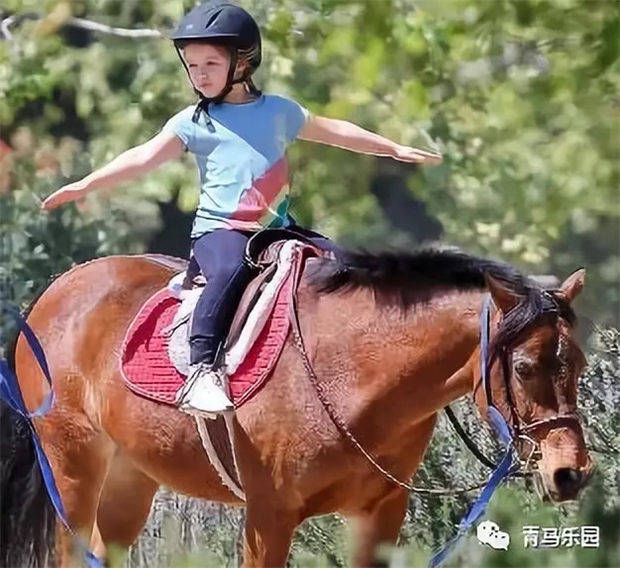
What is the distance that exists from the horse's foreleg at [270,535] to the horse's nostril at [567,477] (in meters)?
0.52

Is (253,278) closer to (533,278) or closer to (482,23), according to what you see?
(533,278)

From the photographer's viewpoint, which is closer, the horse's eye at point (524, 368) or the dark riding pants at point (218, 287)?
the horse's eye at point (524, 368)

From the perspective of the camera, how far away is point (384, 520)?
2654 mm

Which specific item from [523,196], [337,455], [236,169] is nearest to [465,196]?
[523,196]

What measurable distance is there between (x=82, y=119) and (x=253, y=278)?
110 centimetres

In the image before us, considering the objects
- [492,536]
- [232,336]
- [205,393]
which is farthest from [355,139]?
[492,536]

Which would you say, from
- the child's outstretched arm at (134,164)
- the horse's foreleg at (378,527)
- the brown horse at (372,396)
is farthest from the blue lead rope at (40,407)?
the horse's foreleg at (378,527)

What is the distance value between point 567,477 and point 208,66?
1102 mm

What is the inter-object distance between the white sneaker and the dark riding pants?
0.02 m

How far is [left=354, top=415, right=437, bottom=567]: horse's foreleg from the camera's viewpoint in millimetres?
2600

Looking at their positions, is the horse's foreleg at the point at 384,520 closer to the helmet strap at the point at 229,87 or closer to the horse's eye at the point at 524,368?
the horse's eye at the point at 524,368

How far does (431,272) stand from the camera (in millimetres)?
2525

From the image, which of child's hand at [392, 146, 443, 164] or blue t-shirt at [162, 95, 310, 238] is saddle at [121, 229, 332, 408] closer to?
blue t-shirt at [162, 95, 310, 238]

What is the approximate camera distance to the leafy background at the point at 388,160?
3.07 meters
